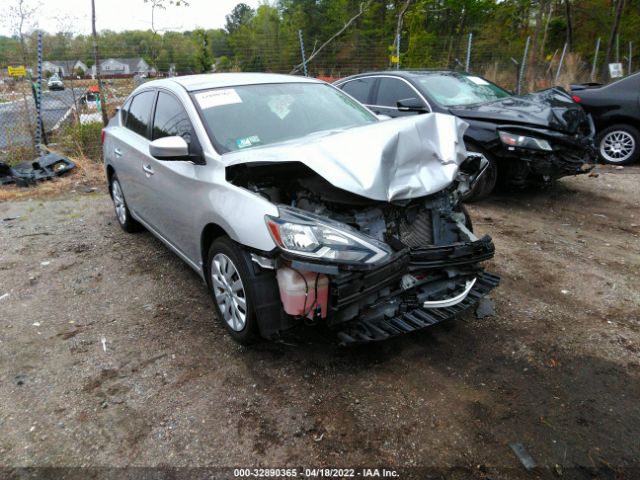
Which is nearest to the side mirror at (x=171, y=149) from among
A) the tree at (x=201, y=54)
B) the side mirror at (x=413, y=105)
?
the side mirror at (x=413, y=105)

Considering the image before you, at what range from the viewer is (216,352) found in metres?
3.15

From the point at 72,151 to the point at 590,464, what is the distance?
10050mm

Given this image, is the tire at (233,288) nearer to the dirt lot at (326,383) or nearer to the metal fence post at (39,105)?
the dirt lot at (326,383)

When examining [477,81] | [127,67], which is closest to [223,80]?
[477,81]

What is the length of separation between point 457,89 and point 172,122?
4340 millimetres

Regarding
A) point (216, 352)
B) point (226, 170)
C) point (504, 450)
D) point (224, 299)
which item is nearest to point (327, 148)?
point (226, 170)

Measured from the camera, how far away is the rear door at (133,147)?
4.32 m

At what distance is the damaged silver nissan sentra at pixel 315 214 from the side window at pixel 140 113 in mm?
657

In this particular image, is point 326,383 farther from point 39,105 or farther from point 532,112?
point 39,105

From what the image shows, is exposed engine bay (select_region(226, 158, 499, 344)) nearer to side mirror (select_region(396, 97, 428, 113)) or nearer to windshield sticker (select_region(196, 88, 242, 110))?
windshield sticker (select_region(196, 88, 242, 110))

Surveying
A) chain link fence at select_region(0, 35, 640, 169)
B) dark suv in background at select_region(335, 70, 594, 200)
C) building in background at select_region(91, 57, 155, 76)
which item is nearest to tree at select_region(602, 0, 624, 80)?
chain link fence at select_region(0, 35, 640, 169)

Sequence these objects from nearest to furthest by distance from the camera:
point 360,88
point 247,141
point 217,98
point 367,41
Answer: point 247,141, point 217,98, point 360,88, point 367,41

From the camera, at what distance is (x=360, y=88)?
7203 millimetres

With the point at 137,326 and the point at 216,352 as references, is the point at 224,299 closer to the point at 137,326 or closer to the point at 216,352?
the point at 216,352
